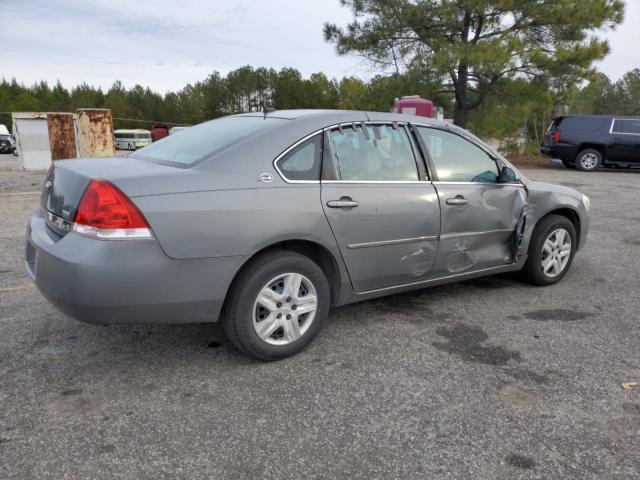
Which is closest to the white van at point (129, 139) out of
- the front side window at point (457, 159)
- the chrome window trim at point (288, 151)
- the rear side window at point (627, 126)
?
the rear side window at point (627, 126)

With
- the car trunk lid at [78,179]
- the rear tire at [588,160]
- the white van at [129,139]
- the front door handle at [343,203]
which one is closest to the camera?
the car trunk lid at [78,179]

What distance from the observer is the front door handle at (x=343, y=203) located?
3.16m

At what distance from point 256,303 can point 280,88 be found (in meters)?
72.4

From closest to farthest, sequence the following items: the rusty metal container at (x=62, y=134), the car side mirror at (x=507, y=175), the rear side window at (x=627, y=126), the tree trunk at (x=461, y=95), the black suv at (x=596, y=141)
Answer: the car side mirror at (x=507, y=175) < the rusty metal container at (x=62, y=134) < the rear side window at (x=627, y=126) < the black suv at (x=596, y=141) < the tree trunk at (x=461, y=95)

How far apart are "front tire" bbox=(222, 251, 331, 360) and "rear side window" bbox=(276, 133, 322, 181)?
465 millimetres

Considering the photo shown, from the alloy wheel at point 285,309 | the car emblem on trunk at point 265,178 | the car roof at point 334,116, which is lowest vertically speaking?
the alloy wheel at point 285,309

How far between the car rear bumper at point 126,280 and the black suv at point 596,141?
→ 16.6 m

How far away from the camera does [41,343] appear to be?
10.9 feet

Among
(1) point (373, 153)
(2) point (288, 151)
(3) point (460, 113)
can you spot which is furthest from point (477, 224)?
(3) point (460, 113)

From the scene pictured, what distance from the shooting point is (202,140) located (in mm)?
3379

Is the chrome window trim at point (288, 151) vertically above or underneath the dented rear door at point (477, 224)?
above

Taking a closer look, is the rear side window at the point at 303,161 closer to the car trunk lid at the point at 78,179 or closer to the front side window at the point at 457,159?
the car trunk lid at the point at 78,179

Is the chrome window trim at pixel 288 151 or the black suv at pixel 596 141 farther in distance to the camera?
the black suv at pixel 596 141

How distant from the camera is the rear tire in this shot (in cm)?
1669
